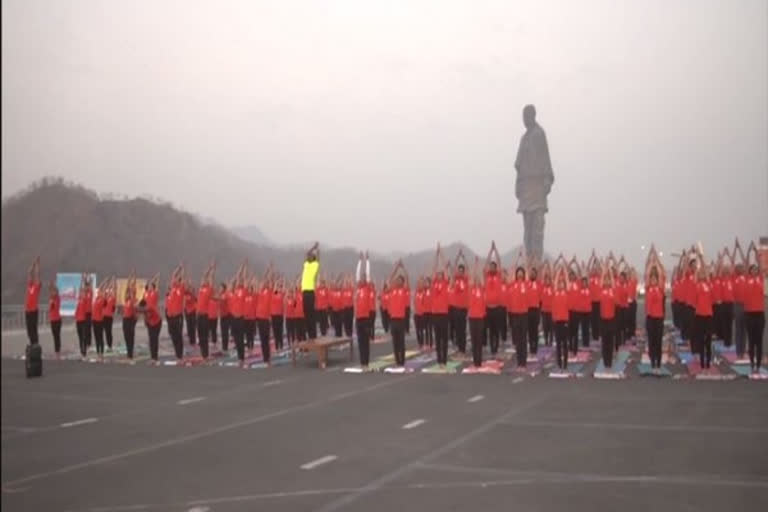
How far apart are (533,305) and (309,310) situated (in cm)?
513

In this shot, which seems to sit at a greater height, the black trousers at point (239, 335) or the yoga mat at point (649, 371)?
the black trousers at point (239, 335)

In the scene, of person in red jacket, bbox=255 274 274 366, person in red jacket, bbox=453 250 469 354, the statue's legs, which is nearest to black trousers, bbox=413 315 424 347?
person in red jacket, bbox=453 250 469 354

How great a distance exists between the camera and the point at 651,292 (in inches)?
497

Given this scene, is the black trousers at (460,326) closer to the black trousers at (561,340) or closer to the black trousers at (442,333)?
the black trousers at (442,333)

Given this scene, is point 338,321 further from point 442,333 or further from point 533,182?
point 533,182

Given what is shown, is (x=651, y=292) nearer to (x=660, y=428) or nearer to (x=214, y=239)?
(x=660, y=428)

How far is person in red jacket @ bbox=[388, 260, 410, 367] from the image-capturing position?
14.2m

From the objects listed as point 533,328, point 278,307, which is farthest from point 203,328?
point 533,328

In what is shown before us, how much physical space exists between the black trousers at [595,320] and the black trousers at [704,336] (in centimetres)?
375

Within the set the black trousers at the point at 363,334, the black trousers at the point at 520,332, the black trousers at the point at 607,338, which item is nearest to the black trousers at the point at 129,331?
the black trousers at the point at 363,334

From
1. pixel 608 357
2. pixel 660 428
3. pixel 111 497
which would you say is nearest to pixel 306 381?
pixel 608 357

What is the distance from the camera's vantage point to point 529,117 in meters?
11.5

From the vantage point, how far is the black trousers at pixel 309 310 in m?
16.1

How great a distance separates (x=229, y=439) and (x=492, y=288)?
A: 29.3 feet
